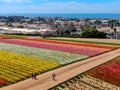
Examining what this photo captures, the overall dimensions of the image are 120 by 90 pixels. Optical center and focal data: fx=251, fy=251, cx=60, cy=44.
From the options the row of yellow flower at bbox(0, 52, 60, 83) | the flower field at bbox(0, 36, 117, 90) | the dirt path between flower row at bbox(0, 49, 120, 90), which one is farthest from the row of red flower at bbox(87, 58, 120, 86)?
the row of yellow flower at bbox(0, 52, 60, 83)

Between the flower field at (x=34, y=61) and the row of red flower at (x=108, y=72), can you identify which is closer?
the row of red flower at (x=108, y=72)

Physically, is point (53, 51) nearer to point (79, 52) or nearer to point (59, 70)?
point (79, 52)

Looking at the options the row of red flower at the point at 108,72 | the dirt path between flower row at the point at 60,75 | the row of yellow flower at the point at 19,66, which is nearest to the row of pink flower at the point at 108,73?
the row of red flower at the point at 108,72

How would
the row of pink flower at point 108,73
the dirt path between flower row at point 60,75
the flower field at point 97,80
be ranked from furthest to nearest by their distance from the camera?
the row of pink flower at point 108,73 → the flower field at point 97,80 → the dirt path between flower row at point 60,75

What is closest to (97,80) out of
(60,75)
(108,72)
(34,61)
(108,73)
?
(108,73)

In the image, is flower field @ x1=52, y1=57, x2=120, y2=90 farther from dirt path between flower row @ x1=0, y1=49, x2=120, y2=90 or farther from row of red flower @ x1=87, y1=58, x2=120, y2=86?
dirt path between flower row @ x1=0, y1=49, x2=120, y2=90

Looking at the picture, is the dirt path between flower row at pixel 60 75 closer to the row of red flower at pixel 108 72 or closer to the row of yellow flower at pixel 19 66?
the row of red flower at pixel 108 72

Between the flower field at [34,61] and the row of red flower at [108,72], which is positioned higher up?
the row of red flower at [108,72]

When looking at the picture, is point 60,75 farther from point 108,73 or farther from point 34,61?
point 34,61
